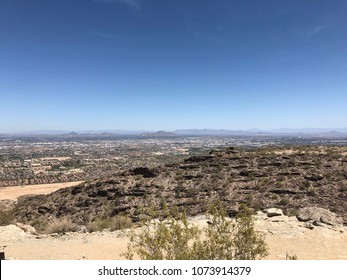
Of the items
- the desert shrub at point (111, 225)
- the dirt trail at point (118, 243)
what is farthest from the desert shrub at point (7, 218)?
the desert shrub at point (111, 225)

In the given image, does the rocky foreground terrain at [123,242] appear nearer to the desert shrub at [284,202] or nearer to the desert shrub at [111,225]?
the desert shrub at [111,225]

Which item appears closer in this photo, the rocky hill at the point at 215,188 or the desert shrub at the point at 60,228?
the desert shrub at the point at 60,228

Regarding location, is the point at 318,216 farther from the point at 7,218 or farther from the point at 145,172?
the point at 7,218

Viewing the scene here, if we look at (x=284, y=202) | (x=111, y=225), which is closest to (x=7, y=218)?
(x=111, y=225)

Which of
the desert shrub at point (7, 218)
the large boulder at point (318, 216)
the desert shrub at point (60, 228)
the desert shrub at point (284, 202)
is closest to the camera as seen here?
the large boulder at point (318, 216)

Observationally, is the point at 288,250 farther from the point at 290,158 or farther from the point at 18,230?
the point at 290,158
